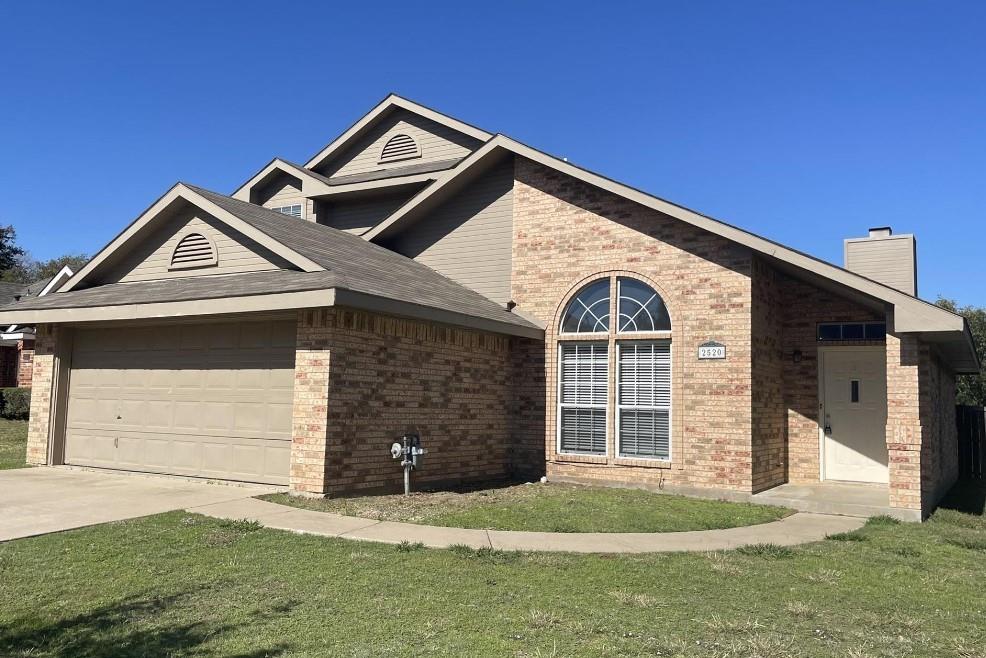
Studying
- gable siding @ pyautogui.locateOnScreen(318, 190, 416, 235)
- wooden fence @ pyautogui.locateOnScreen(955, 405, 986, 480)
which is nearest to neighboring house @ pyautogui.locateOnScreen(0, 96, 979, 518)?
gable siding @ pyautogui.locateOnScreen(318, 190, 416, 235)

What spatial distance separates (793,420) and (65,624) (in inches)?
459

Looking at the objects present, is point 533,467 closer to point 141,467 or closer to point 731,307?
point 731,307

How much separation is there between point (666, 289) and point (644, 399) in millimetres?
1853

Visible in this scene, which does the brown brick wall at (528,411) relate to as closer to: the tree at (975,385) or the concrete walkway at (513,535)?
the concrete walkway at (513,535)

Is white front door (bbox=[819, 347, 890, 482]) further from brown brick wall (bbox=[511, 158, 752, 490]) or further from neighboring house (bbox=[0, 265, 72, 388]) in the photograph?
neighboring house (bbox=[0, 265, 72, 388])

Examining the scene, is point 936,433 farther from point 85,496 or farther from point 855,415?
point 85,496

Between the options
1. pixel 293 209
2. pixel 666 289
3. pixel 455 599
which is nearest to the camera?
pixel 455 599

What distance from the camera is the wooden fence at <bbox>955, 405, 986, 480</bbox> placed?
65.7ft

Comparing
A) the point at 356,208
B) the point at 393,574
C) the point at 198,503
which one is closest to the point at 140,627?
the point at 393,574

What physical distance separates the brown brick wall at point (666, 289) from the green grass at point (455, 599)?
3910mm

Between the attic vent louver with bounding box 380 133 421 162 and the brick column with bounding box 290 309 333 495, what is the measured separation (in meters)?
9.40

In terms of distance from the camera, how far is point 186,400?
1211 centimetres

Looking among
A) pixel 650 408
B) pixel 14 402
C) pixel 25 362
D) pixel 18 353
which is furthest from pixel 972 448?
pixel 18 353

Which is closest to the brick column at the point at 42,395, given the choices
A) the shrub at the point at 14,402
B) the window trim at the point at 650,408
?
the window trim at the point at 650,408
